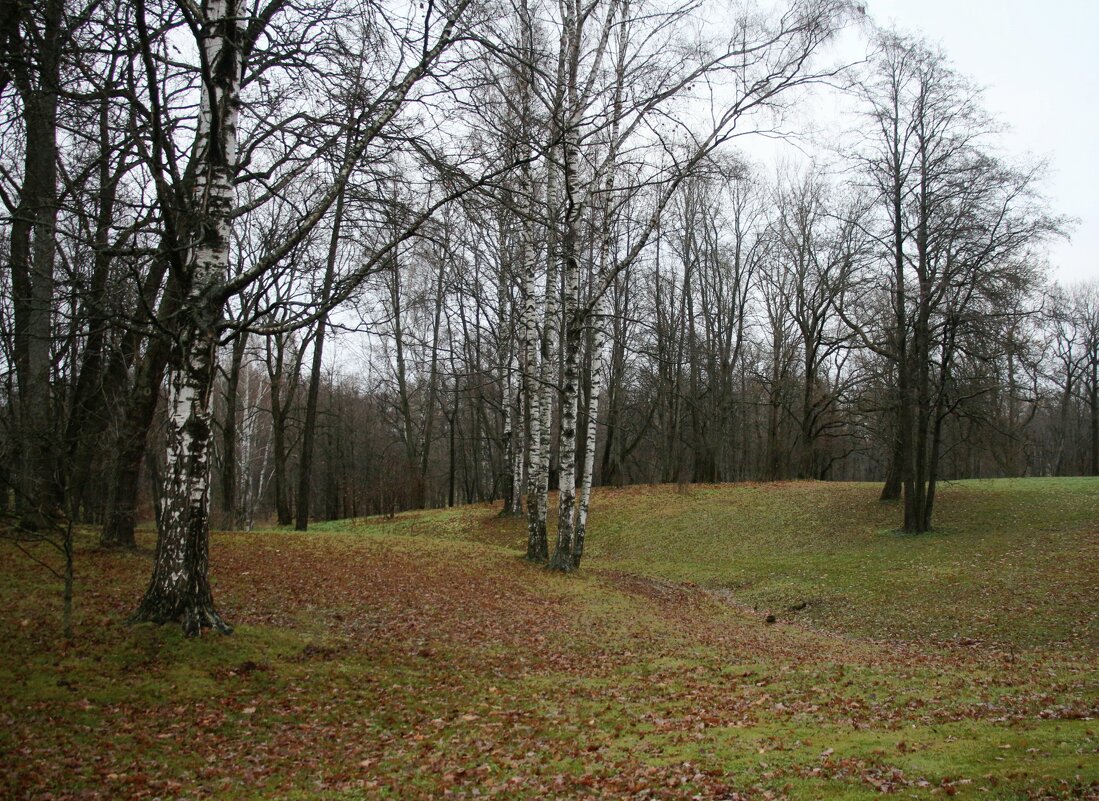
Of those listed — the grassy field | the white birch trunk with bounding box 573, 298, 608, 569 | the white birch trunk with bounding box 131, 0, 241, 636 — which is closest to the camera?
the grassy field

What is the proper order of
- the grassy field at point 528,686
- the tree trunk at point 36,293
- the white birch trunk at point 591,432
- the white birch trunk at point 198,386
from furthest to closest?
the white birch trunk at point 591,432 < the tree trunk at point 36,293 < the white birch trunk at point 198,386 < the grassy field at point 528,686

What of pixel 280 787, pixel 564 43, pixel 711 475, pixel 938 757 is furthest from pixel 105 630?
pixel 711 475

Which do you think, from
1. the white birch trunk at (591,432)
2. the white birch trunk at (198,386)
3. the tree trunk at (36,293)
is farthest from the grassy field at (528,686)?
the tree trunk at (36,293)

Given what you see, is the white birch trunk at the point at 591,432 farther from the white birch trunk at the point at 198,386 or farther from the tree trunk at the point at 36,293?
the tree trunk at the point at 36,293

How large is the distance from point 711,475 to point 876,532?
1312cm

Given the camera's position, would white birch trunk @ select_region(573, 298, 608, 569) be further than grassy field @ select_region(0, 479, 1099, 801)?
Yes

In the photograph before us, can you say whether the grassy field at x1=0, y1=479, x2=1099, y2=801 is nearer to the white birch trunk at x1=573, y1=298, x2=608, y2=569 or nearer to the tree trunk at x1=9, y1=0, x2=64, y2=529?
the white birch trunk at x1=573, y1=298, x2=608, y2=569

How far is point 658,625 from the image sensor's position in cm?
1116

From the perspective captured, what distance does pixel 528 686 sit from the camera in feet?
24.7

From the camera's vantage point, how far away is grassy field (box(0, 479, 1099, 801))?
4.91m

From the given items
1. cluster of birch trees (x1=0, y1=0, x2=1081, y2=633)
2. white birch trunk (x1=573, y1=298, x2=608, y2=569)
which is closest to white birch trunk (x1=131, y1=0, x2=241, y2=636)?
cluster of birch trees (x1=0, y1=0, x2=1081, y2=633)

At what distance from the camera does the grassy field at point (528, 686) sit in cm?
491

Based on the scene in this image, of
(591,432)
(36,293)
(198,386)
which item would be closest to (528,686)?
(198,386)

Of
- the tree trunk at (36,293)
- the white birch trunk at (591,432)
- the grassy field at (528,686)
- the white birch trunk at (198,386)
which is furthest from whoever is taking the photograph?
the white birch trunk at (591,432)
